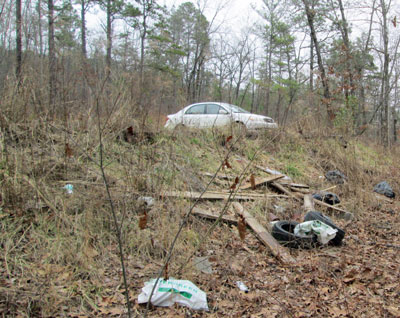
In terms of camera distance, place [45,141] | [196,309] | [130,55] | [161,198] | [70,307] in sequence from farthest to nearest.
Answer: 1. [130,55]
2. [45,141]
3. [161,198]
4. [196,309]
5. [70,307]

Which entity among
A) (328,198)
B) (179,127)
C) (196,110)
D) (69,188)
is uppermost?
(196,110)

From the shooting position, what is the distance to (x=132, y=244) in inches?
133

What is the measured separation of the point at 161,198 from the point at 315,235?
84.2 inches

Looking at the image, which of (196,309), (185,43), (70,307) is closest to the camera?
(70,307)

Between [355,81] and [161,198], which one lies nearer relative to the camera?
[161,198]

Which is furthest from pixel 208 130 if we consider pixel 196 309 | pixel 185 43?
pixel 185 43

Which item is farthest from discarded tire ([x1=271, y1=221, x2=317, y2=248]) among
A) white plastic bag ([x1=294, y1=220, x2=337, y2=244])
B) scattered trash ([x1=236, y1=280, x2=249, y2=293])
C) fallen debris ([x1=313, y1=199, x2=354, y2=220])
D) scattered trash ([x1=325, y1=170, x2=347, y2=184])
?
scattered trash ([x1=325, y1=170, x2=347, y2=184])

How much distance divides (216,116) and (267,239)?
18.1ft

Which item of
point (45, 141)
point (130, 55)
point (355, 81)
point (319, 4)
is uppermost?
point (319, 4)

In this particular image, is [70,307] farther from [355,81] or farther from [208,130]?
Result: [355,81]

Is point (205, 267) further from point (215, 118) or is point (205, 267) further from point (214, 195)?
point (215, 118)

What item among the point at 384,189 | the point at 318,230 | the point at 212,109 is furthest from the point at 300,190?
the point at 212,109

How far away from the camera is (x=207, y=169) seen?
6.27 m

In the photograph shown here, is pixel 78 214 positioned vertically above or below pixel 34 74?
below
